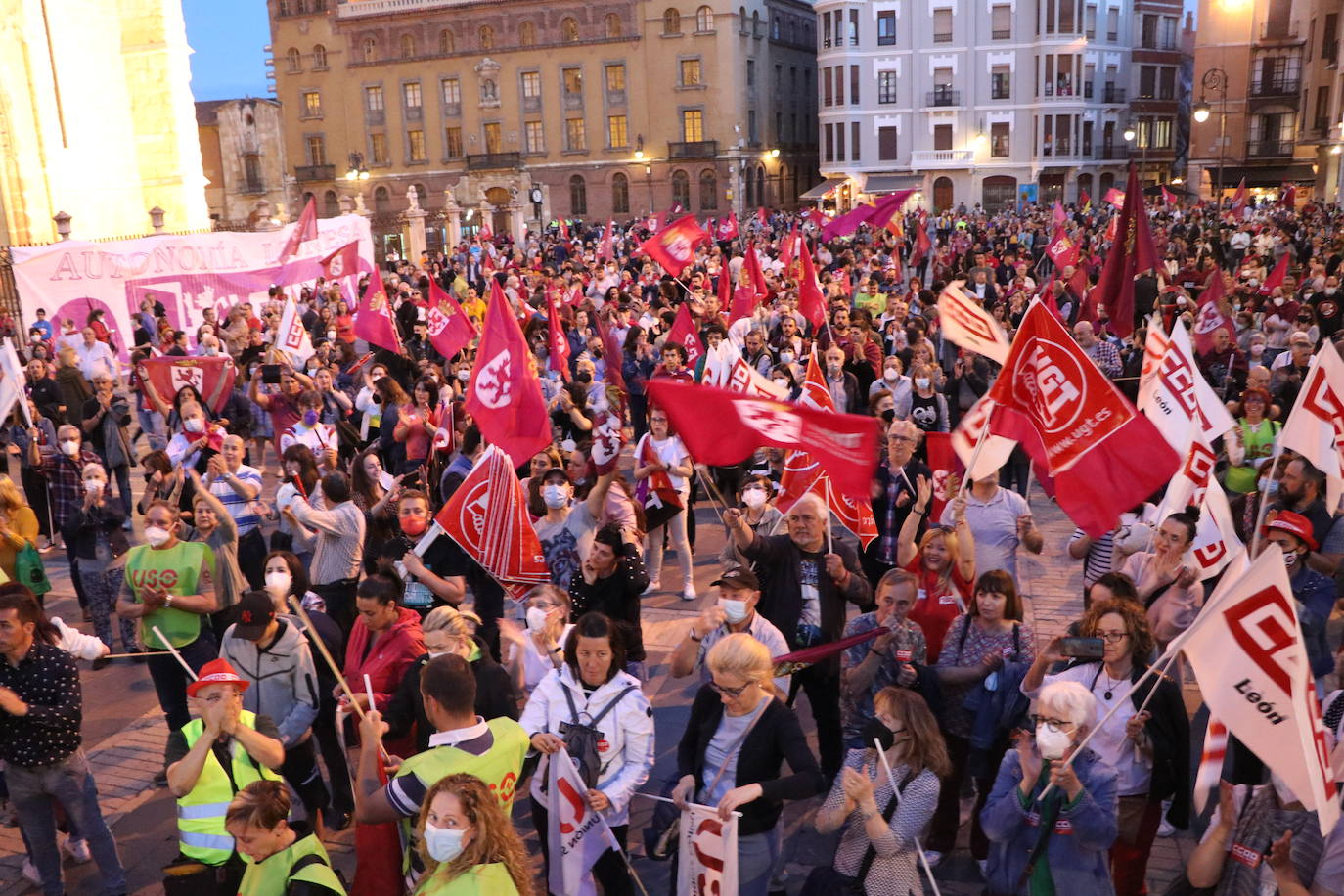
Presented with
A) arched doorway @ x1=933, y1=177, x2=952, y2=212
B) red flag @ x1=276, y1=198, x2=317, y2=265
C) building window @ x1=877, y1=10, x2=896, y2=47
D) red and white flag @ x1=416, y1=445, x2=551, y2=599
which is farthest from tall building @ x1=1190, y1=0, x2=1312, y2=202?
red and white flag @ x1=416, y1=445, x2=551, y2=599

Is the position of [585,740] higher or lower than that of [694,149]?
lower

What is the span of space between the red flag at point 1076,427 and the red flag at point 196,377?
7.59m

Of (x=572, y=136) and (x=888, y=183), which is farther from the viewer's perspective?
(x=572, y=136)

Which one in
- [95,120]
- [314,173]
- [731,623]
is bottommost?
[731,623]

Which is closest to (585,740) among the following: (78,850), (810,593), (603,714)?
(603,714)

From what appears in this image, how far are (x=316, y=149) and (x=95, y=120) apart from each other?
3815 cm

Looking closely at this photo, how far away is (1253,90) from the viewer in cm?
5806

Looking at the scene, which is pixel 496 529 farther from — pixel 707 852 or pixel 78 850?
pixel 707 852

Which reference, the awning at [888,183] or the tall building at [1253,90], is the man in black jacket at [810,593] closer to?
the awning at [888,183]

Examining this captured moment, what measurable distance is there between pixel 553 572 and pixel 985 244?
25051 millimetres

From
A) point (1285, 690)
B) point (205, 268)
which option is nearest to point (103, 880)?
point (1285, 690)

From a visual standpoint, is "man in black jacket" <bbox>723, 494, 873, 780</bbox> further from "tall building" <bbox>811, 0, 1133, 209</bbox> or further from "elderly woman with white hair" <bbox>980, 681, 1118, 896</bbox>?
"tall building" <bbox>811, 0, 1133, 209</bbox>

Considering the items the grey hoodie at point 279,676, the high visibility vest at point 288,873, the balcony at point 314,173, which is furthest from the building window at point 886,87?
the high visibility vest at point 288,873

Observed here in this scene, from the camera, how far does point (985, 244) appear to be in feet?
97.6
